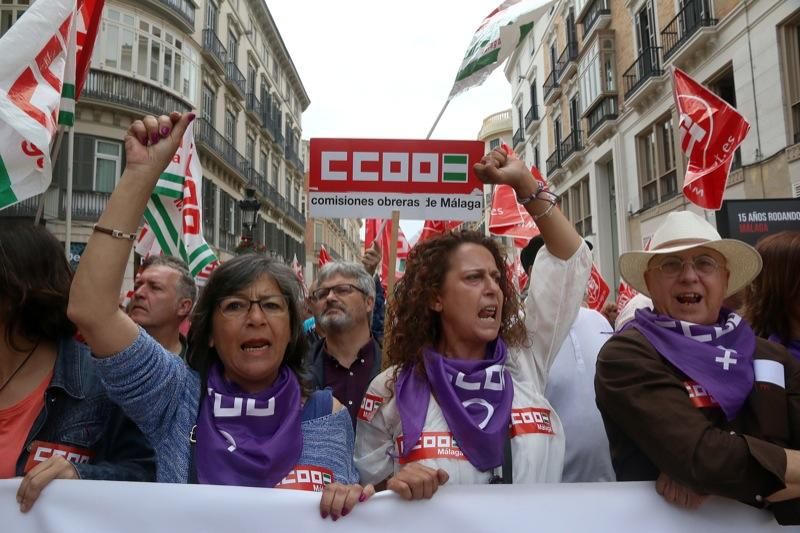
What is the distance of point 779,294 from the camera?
248cm

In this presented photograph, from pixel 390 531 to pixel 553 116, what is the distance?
1153 inches

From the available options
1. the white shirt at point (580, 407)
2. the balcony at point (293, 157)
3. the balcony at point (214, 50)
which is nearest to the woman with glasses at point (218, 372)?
the white shirt at point (580, 407)

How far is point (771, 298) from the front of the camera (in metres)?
2.50

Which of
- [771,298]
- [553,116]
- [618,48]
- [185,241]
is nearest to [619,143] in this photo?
[618,48]

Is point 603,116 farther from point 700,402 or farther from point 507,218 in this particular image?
point 700,402

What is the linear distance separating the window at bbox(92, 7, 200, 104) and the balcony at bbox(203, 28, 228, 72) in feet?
4.65

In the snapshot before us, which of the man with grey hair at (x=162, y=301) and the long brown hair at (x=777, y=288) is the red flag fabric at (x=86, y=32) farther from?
the long brown hair at (x=777, y=288)

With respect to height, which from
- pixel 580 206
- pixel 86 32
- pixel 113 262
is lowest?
pixel 113 262

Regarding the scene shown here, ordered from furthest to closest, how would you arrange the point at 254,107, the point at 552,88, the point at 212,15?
the point at 254,107
the point at 552,88
the point at 212,15

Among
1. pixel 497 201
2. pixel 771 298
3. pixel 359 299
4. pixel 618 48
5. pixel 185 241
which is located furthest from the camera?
pixel 618 48

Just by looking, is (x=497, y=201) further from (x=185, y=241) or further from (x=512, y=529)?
(x=512, y=529)

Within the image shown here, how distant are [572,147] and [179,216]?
2234cm

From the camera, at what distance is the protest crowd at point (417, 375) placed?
170 cm

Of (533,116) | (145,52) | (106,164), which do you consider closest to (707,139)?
(106,164)
